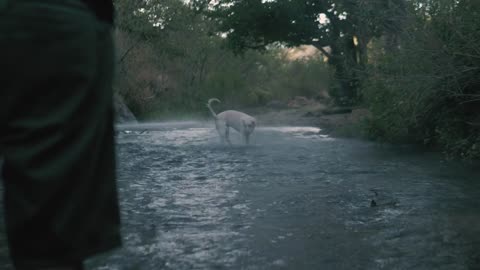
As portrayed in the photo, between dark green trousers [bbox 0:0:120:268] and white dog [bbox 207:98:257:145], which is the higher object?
dark green trousers [bbox 0:0:120:268]

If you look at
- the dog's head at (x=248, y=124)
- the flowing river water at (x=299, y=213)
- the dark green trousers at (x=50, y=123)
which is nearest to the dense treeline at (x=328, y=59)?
the flowing river water at (x=299, y=213)

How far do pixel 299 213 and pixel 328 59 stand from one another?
57.9 ft

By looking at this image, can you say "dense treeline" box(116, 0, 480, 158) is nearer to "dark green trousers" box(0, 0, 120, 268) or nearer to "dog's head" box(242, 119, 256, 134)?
"dog's head" box(242, 119, 256, 134)

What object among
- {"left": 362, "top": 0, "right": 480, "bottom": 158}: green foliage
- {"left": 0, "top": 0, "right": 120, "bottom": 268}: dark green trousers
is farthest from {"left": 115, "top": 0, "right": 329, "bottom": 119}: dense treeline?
{"left": 0, "top": 0, "right": 120, "bottom": 268}: dark green trousers

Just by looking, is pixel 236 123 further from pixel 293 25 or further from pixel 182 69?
pixel 182 69

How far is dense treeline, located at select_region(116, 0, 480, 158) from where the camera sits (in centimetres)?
812

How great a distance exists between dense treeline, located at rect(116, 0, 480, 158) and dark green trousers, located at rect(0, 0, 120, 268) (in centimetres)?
666

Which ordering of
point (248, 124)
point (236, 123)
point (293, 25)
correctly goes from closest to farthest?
point (248, 124)
point (236, 123)
point (293, 25)

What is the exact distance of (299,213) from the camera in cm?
560

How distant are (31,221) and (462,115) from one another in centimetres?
868

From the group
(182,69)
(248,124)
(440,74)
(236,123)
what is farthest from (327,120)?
(440,74)

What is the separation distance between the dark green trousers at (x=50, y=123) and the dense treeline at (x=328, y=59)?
6.66m

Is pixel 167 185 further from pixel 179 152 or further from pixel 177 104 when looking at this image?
pixel 177 104

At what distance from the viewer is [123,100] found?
78.7ft
